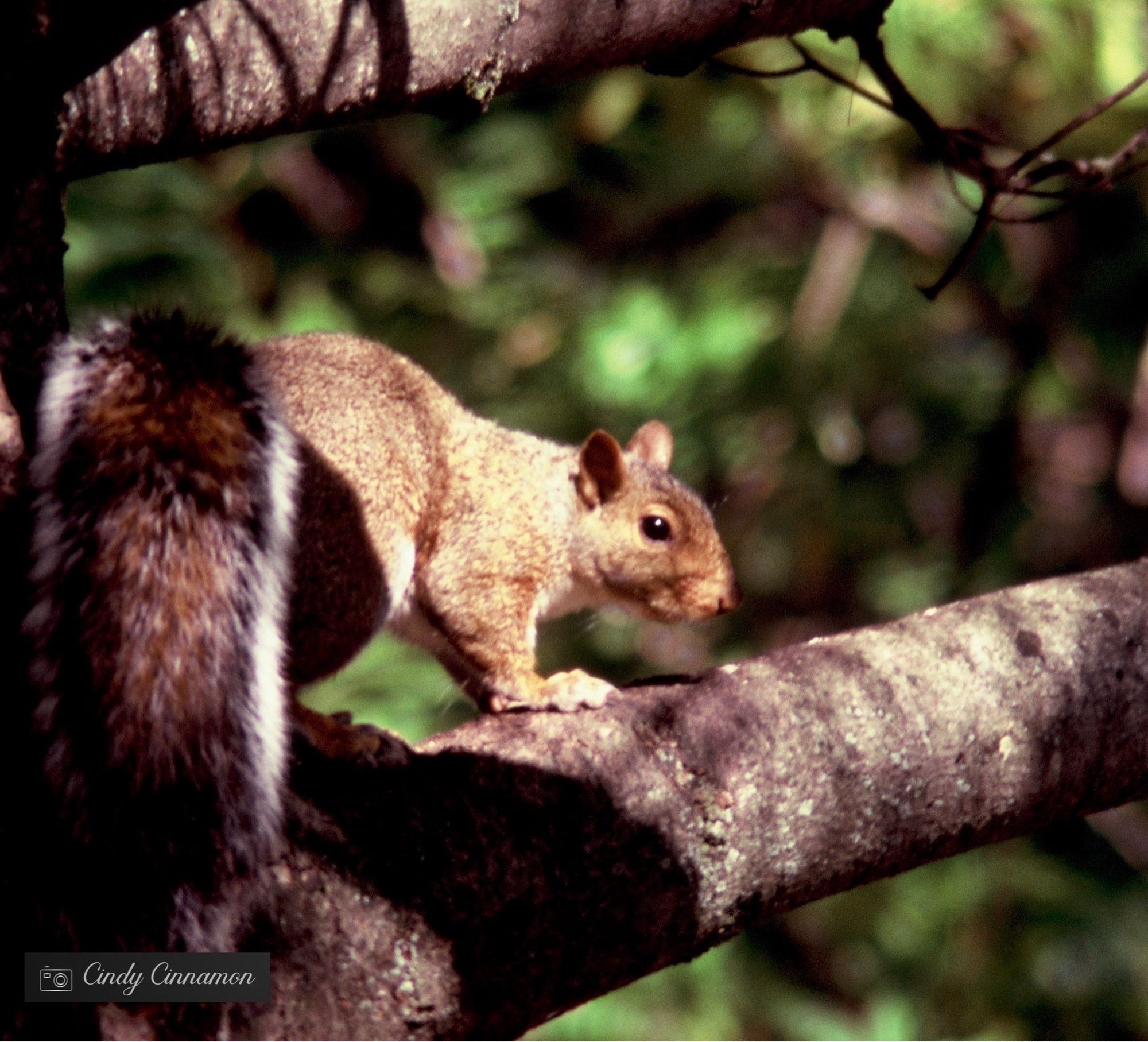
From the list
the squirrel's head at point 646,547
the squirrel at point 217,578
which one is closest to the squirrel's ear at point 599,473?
the squirrel's head at point 646,547

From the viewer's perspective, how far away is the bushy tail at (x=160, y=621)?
3.16 feet

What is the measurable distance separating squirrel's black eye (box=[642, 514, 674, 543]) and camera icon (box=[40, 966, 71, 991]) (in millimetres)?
1160

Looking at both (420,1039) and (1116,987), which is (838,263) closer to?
(1116,987)

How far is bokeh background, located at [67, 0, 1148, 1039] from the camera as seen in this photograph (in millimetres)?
3162

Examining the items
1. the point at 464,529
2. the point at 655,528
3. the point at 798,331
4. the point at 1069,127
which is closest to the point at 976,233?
the point at 1069,127

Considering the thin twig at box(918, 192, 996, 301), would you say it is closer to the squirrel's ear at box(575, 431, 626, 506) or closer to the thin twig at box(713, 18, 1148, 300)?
the thin twig at box(713, 18, 1148, 300)

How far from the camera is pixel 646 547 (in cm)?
197

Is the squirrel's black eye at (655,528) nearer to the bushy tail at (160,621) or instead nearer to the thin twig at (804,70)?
the thin twig at (804,70)

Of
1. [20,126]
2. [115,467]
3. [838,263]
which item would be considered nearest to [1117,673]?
[115,467]

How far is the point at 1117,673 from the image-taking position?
1491mm

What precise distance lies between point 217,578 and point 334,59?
1.51 feet

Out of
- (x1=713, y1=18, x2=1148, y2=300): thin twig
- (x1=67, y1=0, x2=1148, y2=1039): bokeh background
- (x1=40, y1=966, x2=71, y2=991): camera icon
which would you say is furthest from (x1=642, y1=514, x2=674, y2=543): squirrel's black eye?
(x1=40, y1=966, x2=71, y2=991): camera icon

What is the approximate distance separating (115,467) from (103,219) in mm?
2113

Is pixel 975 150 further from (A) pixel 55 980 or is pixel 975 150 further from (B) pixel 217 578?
(A) pixel 55 980
